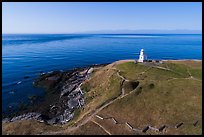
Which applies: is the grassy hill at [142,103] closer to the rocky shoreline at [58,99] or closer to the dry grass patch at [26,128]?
the dry grass patch at [26,128]

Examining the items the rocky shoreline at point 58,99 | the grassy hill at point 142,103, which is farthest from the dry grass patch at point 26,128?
the rocky shoreline at point 58,99

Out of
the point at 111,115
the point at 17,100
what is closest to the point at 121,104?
the point at 111,115

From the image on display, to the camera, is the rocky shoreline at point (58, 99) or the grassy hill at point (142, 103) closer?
the grassy hill at point (142, 103)

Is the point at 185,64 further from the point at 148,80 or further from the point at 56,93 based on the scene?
the point at 56,93

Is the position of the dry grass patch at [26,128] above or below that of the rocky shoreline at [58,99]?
above

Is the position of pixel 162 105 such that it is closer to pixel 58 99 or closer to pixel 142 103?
pixel 142 103

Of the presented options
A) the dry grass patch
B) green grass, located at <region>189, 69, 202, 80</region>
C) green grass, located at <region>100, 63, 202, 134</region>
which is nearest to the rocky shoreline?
the dry grass patch
